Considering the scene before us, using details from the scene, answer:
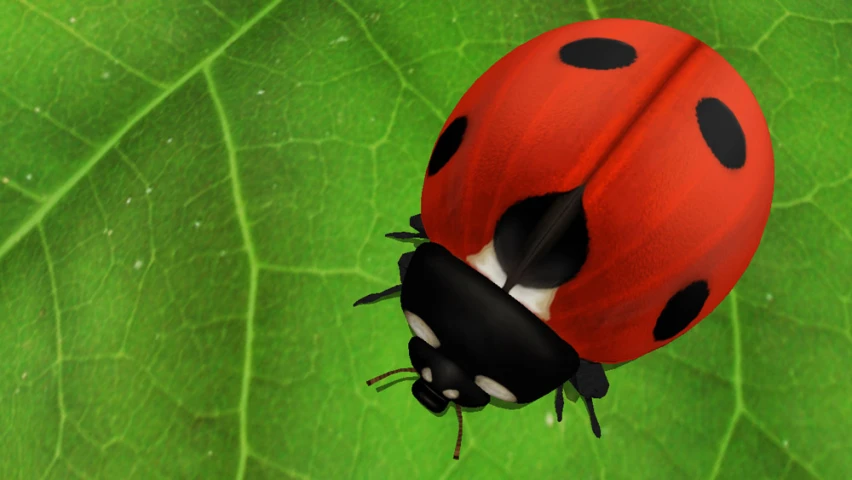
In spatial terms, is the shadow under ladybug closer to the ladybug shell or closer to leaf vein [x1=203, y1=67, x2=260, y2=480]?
the ladybug shell

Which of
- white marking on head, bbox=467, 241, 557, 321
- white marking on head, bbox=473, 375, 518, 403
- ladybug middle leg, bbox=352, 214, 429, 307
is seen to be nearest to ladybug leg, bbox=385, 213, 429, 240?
ladybug middle leg, bbox=352, 214, 429, 307

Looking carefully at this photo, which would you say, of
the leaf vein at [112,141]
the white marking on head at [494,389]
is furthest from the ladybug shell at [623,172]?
the leaf vein at [112,141]

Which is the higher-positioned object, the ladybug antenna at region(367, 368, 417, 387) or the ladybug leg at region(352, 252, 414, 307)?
the ladybug leg at region(352, 252, 414, 307)

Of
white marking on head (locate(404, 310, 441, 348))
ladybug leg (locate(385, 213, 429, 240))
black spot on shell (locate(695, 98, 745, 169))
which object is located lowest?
white marking on head (locate(404, 310, 441, 348))

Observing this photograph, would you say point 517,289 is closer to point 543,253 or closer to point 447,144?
point 543,253

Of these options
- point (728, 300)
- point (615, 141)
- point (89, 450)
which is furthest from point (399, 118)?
point (89, 450)
